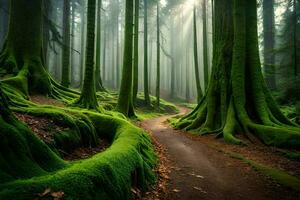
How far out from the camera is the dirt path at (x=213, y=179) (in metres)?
5.74

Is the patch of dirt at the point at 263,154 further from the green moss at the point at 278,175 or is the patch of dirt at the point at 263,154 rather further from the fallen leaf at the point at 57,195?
the fallen leaf at the point at 57,195

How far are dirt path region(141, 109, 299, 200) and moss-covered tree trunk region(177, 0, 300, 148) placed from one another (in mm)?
2289

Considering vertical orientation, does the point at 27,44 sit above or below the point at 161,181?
above

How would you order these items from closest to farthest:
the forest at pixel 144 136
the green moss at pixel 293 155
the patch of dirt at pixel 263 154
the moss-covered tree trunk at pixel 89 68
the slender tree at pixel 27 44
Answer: the forest at pixel 144 136 < the patch of dirt at pixel 263 154 < the green moss at pixel 293 155 < the slender tree at pixel 27 44 < the moss-covered tree trunk at pixel 89 68

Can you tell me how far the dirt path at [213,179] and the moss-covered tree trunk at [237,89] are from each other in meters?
2.29

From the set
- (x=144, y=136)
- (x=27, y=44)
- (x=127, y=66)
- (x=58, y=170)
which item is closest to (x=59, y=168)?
(x=58, y=170)

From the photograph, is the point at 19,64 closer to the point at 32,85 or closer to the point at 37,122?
the point at 32,85

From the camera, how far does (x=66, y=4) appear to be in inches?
851

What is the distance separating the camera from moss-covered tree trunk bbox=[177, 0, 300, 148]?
11.2 meters

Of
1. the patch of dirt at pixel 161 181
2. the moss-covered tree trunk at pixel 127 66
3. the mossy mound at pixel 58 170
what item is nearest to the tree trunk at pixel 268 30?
the moss-covered tree trunk at pixel 127 66

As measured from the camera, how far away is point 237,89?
39.9 ft

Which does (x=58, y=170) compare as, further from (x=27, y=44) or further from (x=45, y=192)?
(x=27, y=44)

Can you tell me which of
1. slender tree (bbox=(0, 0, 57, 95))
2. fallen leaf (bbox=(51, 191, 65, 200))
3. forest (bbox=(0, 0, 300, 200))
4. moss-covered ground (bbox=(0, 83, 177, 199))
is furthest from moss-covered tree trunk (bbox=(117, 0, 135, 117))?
fallen leaf (bbox=(51, 191, 65, 200))

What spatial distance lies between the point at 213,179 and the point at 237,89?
6397 millimetres
